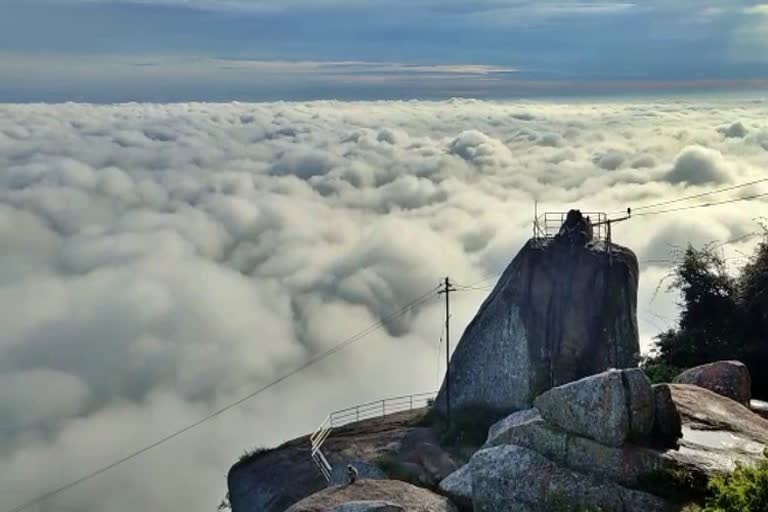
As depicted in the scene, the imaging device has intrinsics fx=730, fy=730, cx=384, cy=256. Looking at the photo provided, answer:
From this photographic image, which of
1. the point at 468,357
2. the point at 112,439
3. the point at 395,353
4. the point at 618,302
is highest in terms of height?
the point at 618,302

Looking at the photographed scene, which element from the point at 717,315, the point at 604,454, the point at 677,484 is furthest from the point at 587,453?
the point at 717,315

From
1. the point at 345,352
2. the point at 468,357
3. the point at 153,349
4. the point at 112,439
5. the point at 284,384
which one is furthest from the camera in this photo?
the point at 153,349

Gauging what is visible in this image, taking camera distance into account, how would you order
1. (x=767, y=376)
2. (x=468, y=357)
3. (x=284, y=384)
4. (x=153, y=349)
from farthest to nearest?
(x=153, y=349) → (x=284, y=384) → (x=468, y=357) → (x=767, y=376)

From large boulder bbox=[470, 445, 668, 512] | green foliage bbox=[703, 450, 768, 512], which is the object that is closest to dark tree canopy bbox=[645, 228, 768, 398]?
large boulder bbox=[470, 445, 668, 512]

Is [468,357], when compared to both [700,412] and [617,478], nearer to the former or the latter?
[700,412]

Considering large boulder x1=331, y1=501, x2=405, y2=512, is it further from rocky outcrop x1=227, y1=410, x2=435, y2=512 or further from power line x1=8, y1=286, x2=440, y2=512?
power line x1=8, y1=286, x2=440, y2=512

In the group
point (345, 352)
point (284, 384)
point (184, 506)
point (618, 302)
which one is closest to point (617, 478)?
point (618, 302)

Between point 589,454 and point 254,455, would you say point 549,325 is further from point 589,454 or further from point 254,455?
point 589,454
